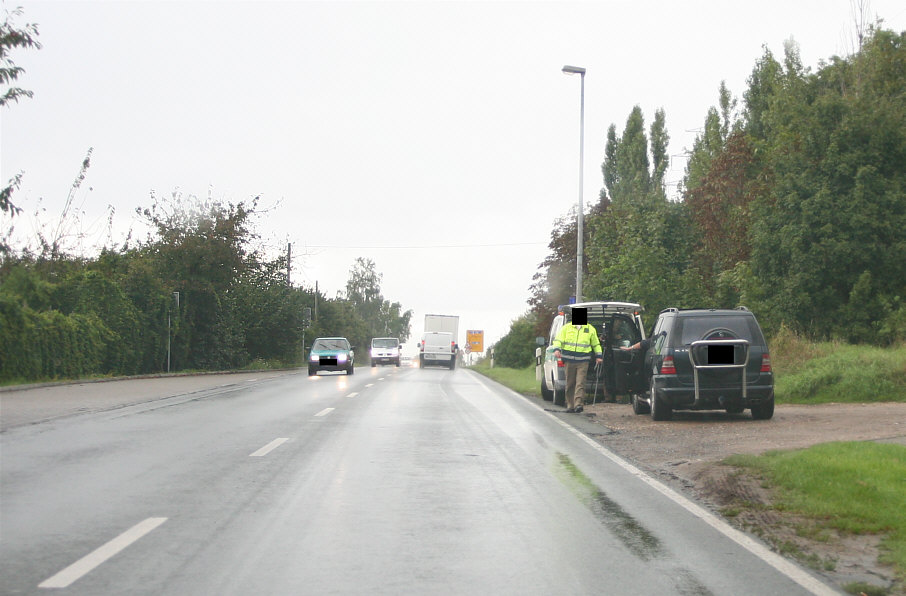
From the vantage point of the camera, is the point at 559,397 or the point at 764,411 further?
the point at 559,397

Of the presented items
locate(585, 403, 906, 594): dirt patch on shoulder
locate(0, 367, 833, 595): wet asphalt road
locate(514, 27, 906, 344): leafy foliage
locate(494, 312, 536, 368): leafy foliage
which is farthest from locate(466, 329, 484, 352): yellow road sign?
locate(0, 367, 833, 595): wet asphalt road

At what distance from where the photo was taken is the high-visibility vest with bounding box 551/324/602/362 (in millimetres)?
18391

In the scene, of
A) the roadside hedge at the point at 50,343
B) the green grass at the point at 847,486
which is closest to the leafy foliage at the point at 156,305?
the roadside hedge at the point at 50,343

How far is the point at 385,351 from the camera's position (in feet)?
225

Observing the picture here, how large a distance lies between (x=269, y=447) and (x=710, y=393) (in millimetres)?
7193

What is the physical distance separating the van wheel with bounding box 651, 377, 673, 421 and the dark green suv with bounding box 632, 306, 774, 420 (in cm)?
2

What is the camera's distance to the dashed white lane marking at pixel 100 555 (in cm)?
544

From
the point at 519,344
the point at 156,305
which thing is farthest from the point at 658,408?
the point at 519,344

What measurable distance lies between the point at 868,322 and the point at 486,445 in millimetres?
18924

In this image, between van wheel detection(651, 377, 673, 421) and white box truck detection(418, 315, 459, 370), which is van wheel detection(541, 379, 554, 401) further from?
white box truck detection(418, 315, 459, 370)

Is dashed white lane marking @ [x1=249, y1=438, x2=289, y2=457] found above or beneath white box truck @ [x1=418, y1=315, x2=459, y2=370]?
beneath

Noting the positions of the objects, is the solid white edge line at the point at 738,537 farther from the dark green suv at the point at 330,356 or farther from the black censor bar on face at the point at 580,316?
the dark green suv at the point at 330,356

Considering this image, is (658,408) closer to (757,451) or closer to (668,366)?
(668,366)

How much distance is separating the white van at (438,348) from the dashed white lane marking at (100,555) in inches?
2021
